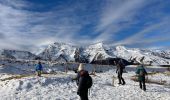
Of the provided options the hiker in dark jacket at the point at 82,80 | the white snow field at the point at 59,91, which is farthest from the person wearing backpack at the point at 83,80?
the white snow field at the point at 59,91

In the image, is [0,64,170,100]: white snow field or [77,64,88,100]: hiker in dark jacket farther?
[0,64,170,100]: white snow field

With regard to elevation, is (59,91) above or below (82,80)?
below

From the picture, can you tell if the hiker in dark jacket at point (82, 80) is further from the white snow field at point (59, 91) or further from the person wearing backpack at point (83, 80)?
the white snow field at point (59, 91)

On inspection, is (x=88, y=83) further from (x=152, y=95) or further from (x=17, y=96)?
(x=152, y=95)

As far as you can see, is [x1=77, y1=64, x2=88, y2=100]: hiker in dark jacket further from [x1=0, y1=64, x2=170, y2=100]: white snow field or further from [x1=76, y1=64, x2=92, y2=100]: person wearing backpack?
[x1=0, y1=64, x2=170, y2=100]: white snow field

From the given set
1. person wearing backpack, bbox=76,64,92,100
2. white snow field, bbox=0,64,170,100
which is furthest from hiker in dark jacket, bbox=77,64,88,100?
white snow field, bbox=0,64,170,100

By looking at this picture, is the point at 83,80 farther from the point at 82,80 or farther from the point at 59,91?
the point at 59,91

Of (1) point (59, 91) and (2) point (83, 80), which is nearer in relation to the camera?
(2) point (83, 80)

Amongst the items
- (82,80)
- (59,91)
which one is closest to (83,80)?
(82,80)

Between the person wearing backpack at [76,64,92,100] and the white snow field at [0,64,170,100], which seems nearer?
the person wearing backpack at [76,64,92,100]

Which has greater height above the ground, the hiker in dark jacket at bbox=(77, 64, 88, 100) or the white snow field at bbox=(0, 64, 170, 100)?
the hiker in dark jacket at bbox=(77, 64, 88, 100)

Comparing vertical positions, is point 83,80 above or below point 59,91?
above

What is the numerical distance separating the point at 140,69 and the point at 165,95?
401 cm

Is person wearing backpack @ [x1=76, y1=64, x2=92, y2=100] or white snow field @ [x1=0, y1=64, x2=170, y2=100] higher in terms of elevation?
person wearing backpack @ [x1=76, y1=64, x2=92, y2=100]
